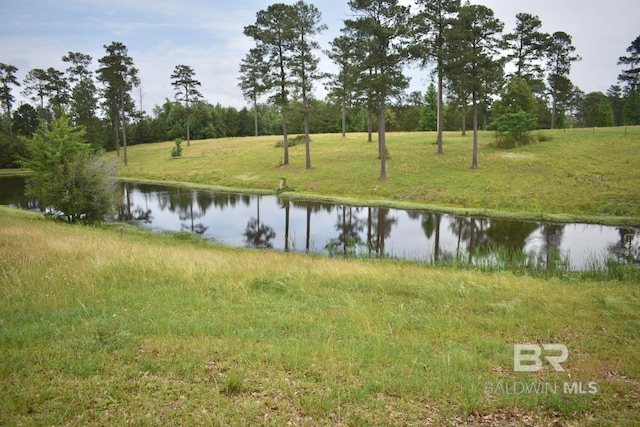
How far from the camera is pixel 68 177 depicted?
2177cm

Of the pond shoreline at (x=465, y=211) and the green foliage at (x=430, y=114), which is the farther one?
the green foliage at (x=430, y=114)

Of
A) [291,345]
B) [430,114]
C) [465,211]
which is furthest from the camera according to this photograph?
[430,114]

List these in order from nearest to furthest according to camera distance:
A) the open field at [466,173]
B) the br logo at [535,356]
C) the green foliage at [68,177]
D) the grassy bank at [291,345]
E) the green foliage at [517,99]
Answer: the grassy bank at [291,345] → the br logo at [535,356] → the green foliage at [68,177] → the open field at [466,173] → the green foliage at [517,99]

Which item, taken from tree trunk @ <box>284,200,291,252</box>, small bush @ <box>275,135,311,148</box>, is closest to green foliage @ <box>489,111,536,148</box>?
tree trunk @ <box>284,200,291,252</box>

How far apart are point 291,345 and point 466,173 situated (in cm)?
3097

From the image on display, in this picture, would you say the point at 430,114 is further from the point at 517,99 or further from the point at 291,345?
the point at 291,345

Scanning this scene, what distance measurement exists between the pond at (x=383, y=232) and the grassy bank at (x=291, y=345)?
6846mm

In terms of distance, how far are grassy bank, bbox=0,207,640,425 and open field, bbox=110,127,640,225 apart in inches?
710

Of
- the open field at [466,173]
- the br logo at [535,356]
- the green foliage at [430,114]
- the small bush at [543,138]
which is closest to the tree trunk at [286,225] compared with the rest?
the open field at [466,173]

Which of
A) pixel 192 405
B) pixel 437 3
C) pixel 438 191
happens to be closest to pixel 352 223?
pixel 438 191

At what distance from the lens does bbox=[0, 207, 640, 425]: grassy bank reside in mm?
4578

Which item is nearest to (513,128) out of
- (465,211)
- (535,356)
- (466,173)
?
(466,173)

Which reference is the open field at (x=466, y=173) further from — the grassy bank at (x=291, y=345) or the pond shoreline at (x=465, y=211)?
the grassy bank at (x=291, y=345)

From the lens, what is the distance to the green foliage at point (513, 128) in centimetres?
4041
